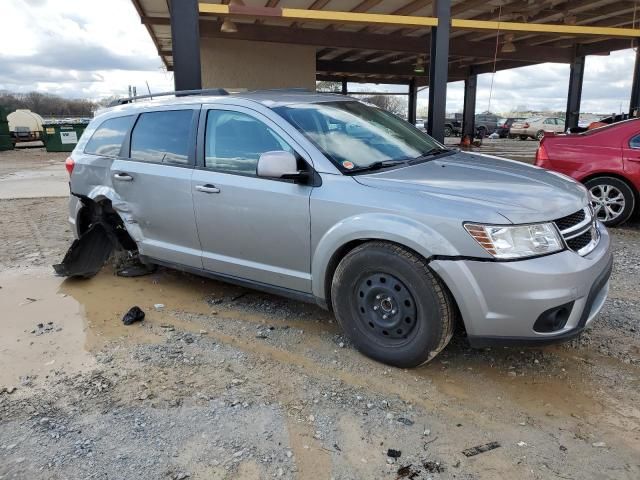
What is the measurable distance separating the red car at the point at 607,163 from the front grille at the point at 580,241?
3997 millimetres

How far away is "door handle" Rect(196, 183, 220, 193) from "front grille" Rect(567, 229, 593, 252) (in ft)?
7.97

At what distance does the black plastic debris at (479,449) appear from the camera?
2543 millimetres

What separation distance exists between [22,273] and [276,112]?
356cm

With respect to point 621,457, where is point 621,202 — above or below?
above

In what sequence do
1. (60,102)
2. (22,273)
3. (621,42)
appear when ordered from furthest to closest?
(60,102), (621,42), (22,273)

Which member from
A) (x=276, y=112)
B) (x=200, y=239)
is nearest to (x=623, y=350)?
(x=276, y=112)

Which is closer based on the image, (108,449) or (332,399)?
(108,449)

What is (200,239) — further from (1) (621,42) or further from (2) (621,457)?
(1) (621,42)

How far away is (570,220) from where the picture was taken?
3.09m

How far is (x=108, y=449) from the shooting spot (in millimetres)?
2613

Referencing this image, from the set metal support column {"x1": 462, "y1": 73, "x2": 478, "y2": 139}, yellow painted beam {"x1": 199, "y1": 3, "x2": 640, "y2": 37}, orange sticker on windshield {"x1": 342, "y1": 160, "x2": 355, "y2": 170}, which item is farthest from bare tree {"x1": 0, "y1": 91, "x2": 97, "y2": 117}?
orange sticker on windshield {"x1": 342, "y1": 160, "x2": 355, "y2": 170}

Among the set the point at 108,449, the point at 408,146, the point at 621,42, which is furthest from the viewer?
the point at 621,42

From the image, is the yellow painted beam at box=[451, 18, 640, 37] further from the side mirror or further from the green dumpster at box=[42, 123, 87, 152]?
the green dumpster at box=[42, 123, 87, 152]

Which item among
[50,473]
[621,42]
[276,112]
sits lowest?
[50,473]
